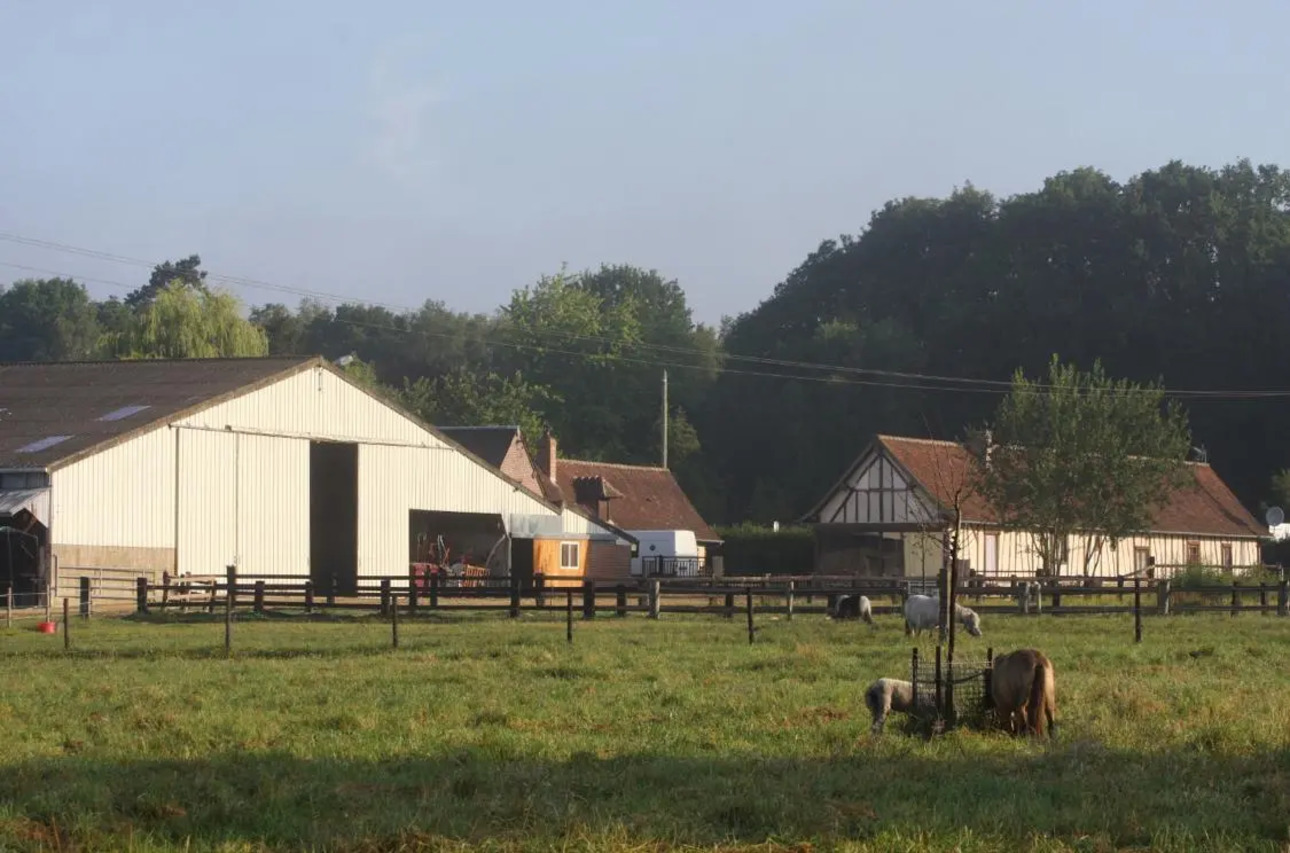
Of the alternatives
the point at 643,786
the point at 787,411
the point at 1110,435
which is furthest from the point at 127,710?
the point at 787,411

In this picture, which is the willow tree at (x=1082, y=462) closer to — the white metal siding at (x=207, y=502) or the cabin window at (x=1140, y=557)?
the cabin window at (x=1140, y=557)

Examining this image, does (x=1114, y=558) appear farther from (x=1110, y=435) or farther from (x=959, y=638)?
(x=959, y=638)

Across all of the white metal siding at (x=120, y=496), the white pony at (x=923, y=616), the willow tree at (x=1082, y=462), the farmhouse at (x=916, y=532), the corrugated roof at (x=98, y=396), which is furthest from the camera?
the farmhouse at (x=916, y=532)

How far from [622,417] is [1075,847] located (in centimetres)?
9823

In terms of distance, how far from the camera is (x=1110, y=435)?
51.8m

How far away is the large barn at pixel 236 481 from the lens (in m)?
42.9

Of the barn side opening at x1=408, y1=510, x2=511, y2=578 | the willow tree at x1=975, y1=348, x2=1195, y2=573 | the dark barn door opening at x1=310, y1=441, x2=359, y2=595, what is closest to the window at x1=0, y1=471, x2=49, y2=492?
the dark barn door opening at x1=310, y1=441, x2=359, y2=595

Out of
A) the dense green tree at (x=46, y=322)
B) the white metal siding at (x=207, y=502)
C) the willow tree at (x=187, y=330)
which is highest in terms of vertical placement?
the dense green tree at (x=46, y=322)

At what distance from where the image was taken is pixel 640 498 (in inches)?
2923

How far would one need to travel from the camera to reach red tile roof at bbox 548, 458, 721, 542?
72.2m

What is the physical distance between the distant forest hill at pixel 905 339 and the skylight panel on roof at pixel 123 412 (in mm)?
23597

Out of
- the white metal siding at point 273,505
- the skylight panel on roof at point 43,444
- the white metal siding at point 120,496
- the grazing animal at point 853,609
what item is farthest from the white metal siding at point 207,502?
the grazing animal at point 853,609

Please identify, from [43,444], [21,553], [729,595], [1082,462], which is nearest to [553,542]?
[1082,462]

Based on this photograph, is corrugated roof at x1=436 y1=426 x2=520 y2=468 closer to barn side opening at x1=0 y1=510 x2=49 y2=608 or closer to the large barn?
the large barn
